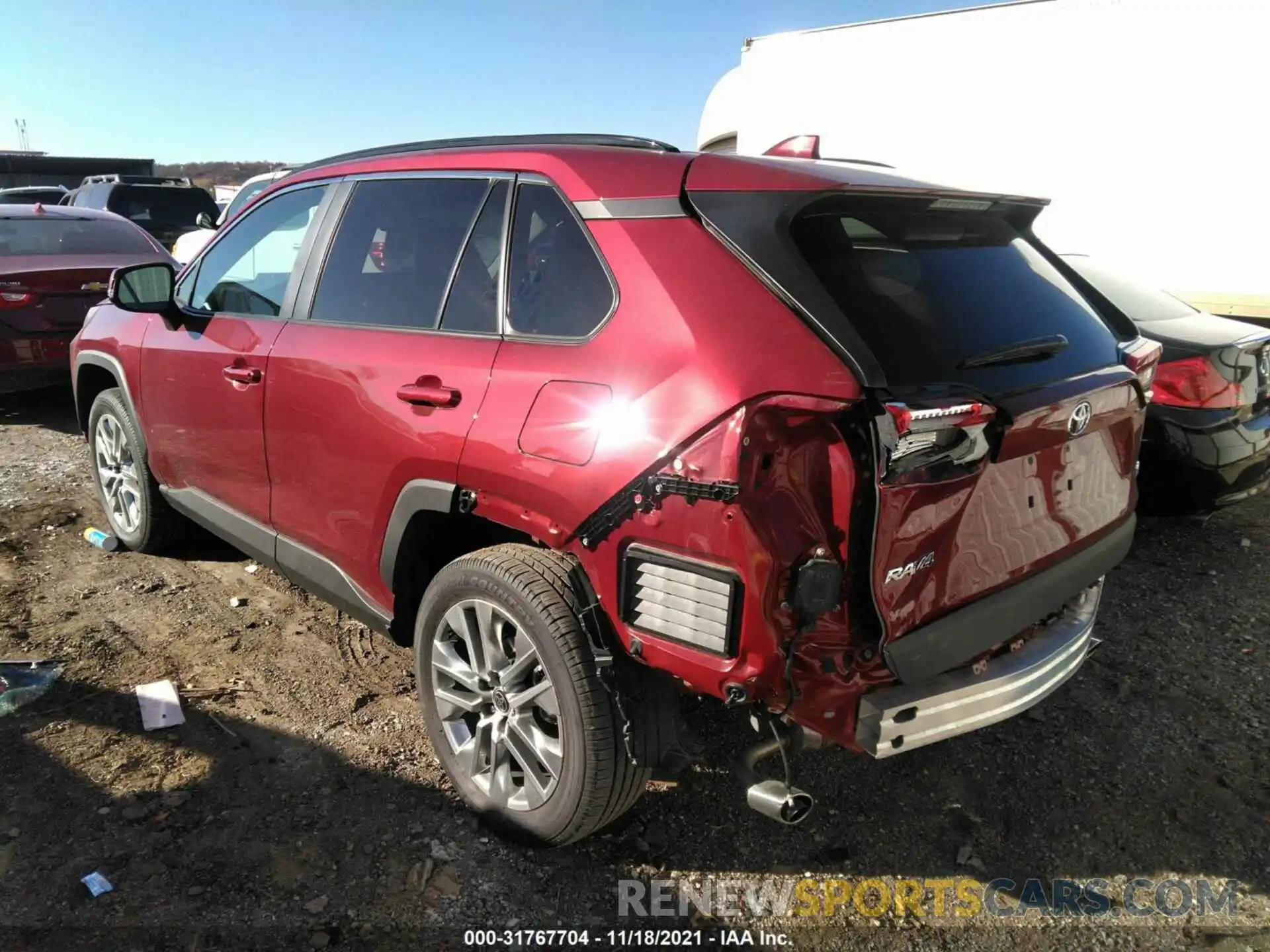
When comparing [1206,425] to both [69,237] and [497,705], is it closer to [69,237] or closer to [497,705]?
[497,705]

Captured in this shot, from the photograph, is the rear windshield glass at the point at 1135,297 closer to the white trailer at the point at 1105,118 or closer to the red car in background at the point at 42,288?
the white trailer at the point at 1105,118

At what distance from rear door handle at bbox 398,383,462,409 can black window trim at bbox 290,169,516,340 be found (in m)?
0.18

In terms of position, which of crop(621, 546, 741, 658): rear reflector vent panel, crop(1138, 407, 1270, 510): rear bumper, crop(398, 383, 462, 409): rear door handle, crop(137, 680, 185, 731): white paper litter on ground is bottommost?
crop(137, 680, 185, 731): white paper litter on ground

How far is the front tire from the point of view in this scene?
2223 millimetres

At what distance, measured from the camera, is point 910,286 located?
7.28ft

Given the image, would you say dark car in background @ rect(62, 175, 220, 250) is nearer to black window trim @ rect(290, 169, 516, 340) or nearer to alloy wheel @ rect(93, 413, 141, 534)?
alloy wheel @ rect(93, 413, 141, 534)

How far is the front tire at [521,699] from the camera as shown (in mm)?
2223

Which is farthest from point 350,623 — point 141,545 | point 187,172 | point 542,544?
point 187,172

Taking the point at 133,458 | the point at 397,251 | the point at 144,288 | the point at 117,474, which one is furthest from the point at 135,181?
the point at 397,251

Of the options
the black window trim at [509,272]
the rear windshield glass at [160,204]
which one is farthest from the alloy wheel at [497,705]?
the rear windshield glass at [160,204]

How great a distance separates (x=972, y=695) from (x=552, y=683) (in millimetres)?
1073

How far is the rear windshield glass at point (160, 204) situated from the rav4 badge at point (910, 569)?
16.0 m

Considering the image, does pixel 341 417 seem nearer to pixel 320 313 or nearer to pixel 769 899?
pixel 320 313

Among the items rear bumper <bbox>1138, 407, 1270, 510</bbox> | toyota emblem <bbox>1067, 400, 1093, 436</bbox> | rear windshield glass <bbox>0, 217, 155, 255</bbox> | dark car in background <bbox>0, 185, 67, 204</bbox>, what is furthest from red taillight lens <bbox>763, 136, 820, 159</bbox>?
dark car in background <bbox>0, 185, 67, 204</bbox>
